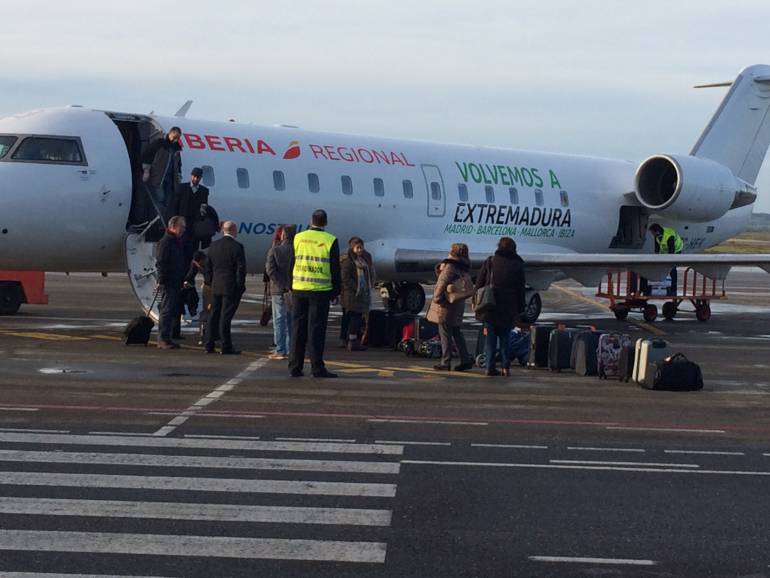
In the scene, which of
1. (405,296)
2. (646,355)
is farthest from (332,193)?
(646,355)

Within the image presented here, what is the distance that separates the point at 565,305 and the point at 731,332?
9.17 meters

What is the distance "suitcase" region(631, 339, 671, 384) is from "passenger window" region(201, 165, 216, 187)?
8.86 metres

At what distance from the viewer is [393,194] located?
25312 millimetres

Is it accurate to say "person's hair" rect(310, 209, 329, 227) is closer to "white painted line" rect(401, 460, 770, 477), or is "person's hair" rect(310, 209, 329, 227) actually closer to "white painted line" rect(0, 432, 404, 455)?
"white painted line" rect(0, 432, 404, 455)

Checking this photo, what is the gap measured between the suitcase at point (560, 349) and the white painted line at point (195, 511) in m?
9.11

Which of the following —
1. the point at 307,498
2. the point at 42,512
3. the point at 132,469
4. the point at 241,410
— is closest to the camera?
the point at 42,512

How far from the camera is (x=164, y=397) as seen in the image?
1359 centimetres

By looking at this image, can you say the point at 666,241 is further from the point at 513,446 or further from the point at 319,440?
the point at 319,440

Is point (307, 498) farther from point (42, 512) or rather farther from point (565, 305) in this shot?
point (565, 305)

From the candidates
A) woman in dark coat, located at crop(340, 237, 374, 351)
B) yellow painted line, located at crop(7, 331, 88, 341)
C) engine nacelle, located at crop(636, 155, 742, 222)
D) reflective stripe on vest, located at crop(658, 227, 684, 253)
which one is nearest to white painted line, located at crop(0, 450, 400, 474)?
woman in dark coat, located at crop(340, 237, 374, 351)

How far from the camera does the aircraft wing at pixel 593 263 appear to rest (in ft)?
78.0

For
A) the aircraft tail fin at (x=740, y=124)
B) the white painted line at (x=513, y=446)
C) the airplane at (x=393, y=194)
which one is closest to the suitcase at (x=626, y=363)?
the white painted line at (x=513, y=446)

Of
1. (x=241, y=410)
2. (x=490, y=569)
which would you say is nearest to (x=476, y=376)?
(x=241, y=410)

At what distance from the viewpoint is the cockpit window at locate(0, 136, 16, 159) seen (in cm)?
1998
